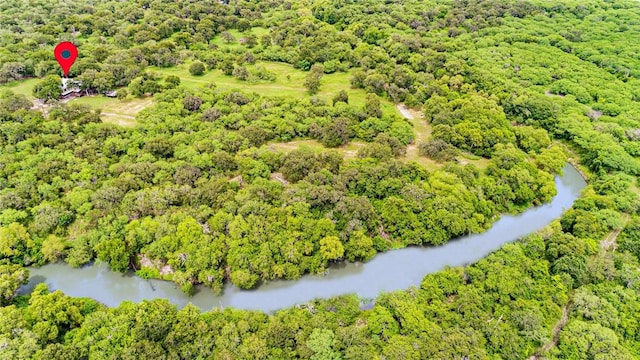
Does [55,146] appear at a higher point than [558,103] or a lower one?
higher

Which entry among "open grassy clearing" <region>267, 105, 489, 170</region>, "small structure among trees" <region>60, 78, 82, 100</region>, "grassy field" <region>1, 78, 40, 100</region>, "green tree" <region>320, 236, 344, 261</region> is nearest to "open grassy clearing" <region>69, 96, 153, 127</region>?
"small structure among trees" <region>60, 78, 82, 100</region>

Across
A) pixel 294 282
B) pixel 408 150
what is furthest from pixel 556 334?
pixel 408 150

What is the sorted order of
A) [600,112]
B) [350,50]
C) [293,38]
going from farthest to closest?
[293,38] < [350,50] < [600,112]

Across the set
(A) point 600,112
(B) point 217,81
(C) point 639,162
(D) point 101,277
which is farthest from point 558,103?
(D) point 101,277

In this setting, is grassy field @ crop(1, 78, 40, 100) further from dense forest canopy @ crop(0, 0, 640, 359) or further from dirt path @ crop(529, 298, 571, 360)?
dirt path @ crop(529, 298, 571, 360)

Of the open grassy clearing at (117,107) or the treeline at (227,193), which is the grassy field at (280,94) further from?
the treeline at (227,193)

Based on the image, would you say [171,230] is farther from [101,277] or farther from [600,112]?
[600,112]

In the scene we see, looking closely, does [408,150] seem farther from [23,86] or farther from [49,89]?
[23,86]
